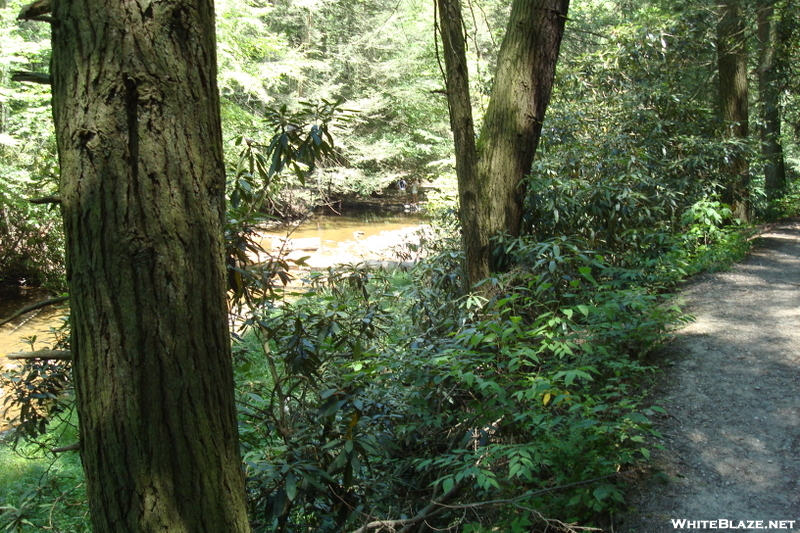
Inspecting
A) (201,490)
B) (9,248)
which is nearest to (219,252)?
(201,490)

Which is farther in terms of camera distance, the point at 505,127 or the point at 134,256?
the point at 505,127

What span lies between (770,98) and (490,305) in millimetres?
10772

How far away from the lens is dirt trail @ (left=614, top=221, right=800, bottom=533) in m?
2.86

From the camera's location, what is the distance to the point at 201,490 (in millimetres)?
1723

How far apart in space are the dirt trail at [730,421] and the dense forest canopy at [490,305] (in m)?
0.21

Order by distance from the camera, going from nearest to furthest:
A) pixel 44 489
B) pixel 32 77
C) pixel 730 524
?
pixel 32 77 < pixel 730 524 < pixel 44 489

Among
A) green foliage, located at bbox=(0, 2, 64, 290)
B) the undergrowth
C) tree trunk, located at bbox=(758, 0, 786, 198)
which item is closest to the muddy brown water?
green foliage, located at bbox=(0, 2, 64, 290)

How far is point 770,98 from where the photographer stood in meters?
11.5

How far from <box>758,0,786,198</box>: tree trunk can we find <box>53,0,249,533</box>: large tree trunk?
1138cm

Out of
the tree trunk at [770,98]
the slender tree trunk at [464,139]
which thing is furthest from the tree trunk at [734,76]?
the slender tree trunk at [464,139]

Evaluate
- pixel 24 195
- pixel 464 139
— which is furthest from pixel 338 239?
pixel 464 139

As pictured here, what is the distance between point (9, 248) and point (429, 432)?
1221 centimetres

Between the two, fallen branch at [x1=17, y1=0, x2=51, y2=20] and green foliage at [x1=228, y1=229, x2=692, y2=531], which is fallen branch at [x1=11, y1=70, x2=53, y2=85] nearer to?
fallen branch at [x1=17, y1=0, x2=51, y2=20]

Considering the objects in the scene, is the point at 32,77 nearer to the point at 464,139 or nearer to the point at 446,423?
the point at 446,423
